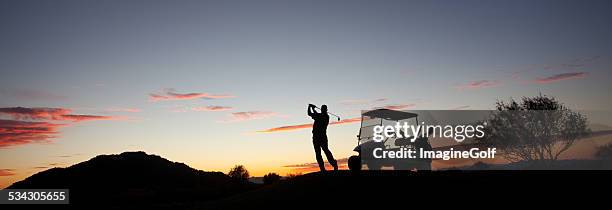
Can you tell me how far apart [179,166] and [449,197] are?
14183cm

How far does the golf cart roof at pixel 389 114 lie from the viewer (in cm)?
2511

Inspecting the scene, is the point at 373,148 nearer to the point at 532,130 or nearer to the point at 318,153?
the point at 318,153

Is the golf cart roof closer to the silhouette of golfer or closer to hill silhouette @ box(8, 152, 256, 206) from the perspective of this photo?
the silhouette of golfer

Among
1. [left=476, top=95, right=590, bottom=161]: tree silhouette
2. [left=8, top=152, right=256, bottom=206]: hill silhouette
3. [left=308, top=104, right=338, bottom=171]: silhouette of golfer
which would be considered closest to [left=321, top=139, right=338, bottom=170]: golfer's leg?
[left=308, top=104, right=338, bottom=171]: silhouette of golfer

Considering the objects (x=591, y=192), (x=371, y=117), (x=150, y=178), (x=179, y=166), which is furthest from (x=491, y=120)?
(x=179, y=166)

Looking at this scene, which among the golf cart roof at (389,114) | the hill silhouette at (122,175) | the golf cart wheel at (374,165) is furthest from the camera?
the hill silhouette at (122,175)

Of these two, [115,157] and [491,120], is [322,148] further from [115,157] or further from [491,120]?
[115,157]

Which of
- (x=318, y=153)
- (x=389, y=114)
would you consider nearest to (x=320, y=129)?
(x=318, y=153)

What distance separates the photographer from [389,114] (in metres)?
25.5

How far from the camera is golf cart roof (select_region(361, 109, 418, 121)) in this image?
25.1 m

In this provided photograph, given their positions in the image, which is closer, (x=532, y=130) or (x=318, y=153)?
(x=318, y=153)

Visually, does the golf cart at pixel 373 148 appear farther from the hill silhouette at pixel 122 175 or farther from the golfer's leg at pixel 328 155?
the hill silhouette at pixel 122 175

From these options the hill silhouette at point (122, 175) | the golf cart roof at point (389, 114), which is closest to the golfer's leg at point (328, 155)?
the golf cart roof at point (389, 114)

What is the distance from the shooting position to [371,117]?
989 inches
